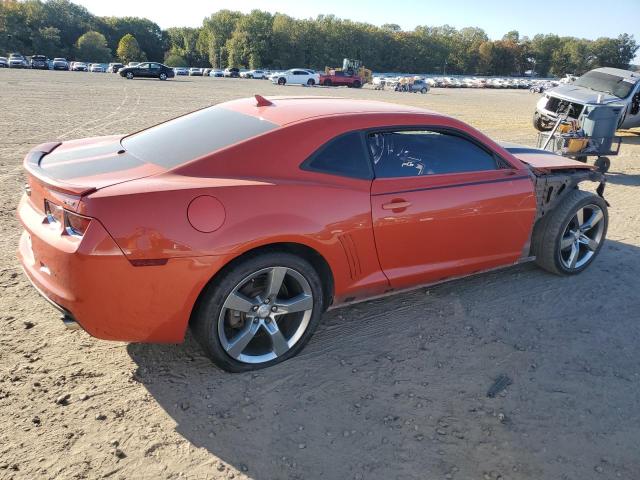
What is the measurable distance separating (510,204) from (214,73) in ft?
240

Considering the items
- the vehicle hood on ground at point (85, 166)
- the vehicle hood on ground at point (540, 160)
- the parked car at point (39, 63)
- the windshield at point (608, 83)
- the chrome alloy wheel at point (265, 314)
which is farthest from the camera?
the parked car at point (39, 63)

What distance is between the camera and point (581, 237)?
4695 mm

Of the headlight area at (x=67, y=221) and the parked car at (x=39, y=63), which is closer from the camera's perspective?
the headlight area at (x=67, y=221)

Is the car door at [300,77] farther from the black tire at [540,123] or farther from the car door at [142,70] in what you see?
the black tire at [540,123]

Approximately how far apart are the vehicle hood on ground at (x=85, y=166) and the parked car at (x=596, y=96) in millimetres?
10879

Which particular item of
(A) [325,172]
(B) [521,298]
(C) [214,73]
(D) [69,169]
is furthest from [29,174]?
(C) [214,73]

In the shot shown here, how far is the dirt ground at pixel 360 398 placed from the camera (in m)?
2.43

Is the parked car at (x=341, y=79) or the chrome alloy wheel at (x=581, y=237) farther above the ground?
the parked car at (x=341, y=79)

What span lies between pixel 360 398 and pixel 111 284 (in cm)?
152

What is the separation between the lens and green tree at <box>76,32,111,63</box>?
87.9m

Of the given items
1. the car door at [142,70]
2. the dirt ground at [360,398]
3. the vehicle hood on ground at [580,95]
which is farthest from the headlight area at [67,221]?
the car door at [142,70]

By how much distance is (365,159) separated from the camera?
10.8ft

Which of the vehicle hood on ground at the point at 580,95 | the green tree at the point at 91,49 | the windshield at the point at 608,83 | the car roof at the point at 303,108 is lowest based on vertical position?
the car roof at the point at 303,108

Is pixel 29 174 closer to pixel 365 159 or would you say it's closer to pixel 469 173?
pixel 365 159
